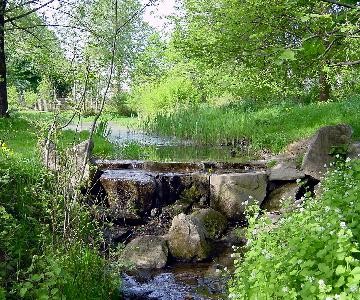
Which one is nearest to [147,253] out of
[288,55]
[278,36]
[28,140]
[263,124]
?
[288,55]

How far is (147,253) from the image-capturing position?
6.62 m

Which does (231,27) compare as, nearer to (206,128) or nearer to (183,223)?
(206,128)

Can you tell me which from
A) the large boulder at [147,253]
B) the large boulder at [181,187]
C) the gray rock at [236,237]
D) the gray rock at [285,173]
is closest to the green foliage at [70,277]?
the large boulder at [147,253]

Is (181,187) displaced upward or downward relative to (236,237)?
upward

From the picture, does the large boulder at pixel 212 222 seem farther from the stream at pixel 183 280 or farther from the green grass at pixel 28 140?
the green grass at pixel 28 140

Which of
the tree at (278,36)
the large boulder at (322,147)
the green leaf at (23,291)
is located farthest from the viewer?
the large boulder at (322,147)

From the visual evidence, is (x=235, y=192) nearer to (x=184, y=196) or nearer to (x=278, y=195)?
(x=278, y=195)

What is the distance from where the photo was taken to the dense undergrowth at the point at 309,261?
2.50 m

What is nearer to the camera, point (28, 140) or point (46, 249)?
point (46, 249)

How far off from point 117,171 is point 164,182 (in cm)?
101

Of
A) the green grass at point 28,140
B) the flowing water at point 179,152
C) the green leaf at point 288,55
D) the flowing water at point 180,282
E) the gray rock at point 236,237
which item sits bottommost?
the flowing water at point 180,282

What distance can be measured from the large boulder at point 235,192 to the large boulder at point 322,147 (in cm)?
86

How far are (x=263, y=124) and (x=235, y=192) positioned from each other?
6.09 meters

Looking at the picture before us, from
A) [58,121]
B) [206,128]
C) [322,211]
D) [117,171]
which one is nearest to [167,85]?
[206,128]
